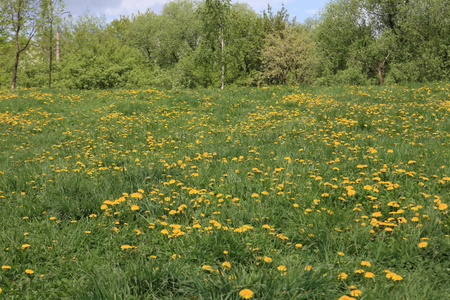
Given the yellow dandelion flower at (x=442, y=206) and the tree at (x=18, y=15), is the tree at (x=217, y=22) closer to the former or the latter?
the tree at (x=18, y=15)

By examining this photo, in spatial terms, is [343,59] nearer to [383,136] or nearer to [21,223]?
[383,136]

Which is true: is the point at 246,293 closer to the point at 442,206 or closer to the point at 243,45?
the point at 442,206

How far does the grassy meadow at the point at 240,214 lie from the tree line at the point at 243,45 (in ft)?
52.7

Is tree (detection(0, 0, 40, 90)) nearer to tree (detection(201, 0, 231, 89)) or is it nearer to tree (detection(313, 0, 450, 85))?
tree (detection(201, 0, 231, 89))

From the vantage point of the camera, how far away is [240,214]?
355cm

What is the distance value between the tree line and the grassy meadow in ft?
52.7

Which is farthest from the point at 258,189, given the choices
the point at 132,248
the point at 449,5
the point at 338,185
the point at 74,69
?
the point at 74,69

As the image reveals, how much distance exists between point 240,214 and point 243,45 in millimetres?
35446

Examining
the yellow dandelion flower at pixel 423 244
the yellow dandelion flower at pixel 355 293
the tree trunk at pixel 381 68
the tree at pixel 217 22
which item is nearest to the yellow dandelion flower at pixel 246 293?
the yellow dandelion flower at pixel 355 293

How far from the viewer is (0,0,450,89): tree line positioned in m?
21.0

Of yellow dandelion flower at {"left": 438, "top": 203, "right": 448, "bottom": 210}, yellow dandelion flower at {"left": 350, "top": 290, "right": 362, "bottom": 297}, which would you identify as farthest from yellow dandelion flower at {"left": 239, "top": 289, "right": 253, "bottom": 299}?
yellow dandelion flower at {"left": 438, "top": 203, "right": 448, "bottom": 210}

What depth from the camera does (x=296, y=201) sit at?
378cm

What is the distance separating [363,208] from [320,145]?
8.56 ft

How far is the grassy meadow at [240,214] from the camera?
8.05 ft
